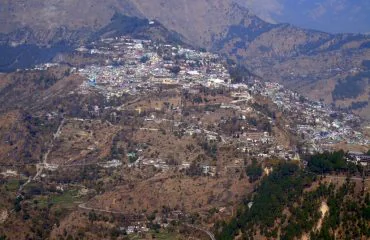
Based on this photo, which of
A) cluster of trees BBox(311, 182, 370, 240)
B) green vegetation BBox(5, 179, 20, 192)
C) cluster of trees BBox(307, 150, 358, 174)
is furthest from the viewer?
green vegetation BBox(5, 179, 20, 192)

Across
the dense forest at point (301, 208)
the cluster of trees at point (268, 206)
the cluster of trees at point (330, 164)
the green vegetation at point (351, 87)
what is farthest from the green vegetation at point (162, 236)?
the green vegetation at point (351, 87)

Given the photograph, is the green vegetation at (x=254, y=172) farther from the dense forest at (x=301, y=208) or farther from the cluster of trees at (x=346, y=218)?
the cluster of trees at (x=346, y=218)

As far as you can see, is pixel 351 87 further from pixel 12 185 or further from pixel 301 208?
pixel 301 208

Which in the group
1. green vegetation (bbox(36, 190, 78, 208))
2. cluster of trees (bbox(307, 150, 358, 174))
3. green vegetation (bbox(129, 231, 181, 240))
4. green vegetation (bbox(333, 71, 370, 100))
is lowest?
green vegetation (bbox(36, 190, 78, 208))

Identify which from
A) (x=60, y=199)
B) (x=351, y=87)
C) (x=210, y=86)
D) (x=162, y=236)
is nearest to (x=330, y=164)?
(x=162, y=236)

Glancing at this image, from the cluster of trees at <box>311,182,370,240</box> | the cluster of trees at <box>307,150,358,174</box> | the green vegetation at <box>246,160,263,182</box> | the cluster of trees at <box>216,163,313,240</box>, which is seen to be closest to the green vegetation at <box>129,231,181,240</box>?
the cluster of trees at <box>216,163,313,240</box>

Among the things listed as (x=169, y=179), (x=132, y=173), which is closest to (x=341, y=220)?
(x=169, y=179)

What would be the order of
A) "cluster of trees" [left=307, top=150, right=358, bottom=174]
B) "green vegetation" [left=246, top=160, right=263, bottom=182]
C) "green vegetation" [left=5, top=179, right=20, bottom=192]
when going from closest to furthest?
"cluster of trees" [left=307, top=150, right=358, bottom=174] < "green vegetation" [left=246, top=160, right=263, bottom=182] < "green vegetation" [left=5, top=179, right=20, bottom=192]

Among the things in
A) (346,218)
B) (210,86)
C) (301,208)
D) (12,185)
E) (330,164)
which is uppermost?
(330,164)

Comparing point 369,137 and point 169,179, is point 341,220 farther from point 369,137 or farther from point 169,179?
point 369,137

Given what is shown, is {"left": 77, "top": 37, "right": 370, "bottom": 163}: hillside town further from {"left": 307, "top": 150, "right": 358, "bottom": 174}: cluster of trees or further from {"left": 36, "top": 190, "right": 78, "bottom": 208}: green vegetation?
{"left": 36, "top": 190, "right": 78, "bottom": 208}: green vegetation

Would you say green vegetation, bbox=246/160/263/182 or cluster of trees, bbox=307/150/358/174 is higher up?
cluster of trees, bbox=307/150/358/174
